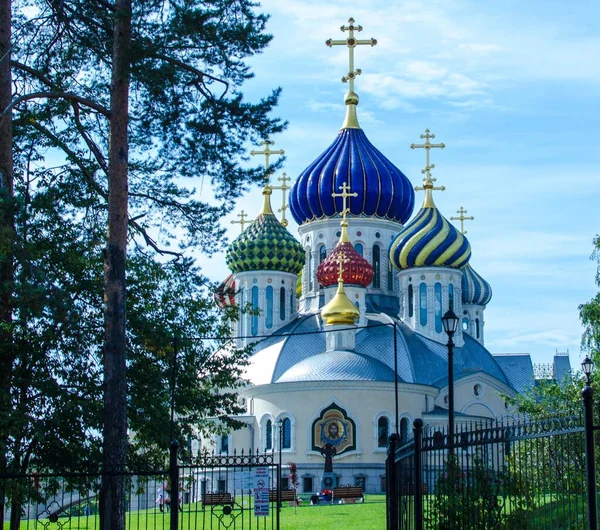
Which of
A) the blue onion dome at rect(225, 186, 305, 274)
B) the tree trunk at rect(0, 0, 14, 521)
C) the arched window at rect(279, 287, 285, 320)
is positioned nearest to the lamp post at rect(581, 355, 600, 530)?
the tree trunk at rect(0, 0, 14, 521)

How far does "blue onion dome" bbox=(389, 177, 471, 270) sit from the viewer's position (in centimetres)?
4366

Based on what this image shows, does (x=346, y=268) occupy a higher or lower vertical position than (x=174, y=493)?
higher

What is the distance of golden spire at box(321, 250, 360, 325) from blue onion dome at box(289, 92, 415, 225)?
5828mm

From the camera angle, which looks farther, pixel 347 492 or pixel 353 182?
pixel 353 182

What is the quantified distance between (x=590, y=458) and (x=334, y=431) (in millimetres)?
31657

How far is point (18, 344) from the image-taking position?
15203mm

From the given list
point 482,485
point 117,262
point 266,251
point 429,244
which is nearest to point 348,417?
point 429,244

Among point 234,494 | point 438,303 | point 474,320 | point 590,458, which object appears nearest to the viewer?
point 590,458

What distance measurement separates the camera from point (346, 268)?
42.3 meters

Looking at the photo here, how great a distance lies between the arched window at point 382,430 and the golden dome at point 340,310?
12.7 feet

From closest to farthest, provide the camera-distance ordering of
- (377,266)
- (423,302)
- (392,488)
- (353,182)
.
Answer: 1. (392,488)
2. (423,302)
3. (353,182)
4. (377,266)

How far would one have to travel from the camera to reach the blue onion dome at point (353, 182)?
150ft

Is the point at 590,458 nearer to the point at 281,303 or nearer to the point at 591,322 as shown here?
the point at 591,322

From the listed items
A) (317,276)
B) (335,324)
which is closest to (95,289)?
(335,324)
